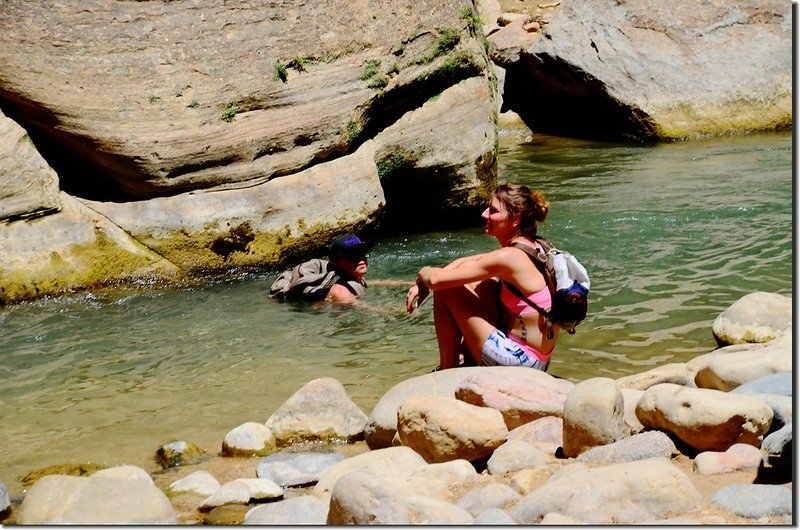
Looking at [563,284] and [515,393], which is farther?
[563,284]

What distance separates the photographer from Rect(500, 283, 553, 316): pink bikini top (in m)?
5.18

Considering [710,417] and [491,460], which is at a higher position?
[710,417]

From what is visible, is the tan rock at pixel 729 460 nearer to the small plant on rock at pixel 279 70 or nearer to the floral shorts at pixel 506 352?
the floral shorts at pixel 506 352

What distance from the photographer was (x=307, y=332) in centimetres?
729

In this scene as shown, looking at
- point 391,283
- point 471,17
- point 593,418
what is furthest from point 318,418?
point 471,17

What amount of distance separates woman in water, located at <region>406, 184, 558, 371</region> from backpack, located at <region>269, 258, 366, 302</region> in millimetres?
2553

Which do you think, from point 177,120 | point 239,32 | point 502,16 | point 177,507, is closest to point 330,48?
point 239,32

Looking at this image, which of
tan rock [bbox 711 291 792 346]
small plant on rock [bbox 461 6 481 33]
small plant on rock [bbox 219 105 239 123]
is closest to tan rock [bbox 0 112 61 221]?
small plant on rock [bbox 219 105 239 123]

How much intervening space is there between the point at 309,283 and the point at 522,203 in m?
3.20

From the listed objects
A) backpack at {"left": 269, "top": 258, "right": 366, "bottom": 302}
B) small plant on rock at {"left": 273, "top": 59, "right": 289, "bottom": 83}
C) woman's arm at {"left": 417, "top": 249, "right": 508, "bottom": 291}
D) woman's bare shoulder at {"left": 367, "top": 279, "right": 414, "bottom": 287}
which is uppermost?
small plant on rock at {"left": 273, "top": 59, "right": 289, "bottom": 83}

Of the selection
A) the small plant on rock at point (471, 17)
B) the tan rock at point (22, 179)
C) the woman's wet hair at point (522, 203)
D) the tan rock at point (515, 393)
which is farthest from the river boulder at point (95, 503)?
the small plant on rock at point (471, 17)

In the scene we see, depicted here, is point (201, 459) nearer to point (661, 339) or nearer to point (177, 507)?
point (177, 507)

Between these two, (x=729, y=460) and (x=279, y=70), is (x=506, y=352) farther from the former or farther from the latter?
(x=279, y=70)

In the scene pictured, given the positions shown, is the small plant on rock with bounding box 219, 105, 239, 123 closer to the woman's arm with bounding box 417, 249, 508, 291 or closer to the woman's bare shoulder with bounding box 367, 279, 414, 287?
the woman's bare shoulder with bounding box 367, 279, 414, 287
